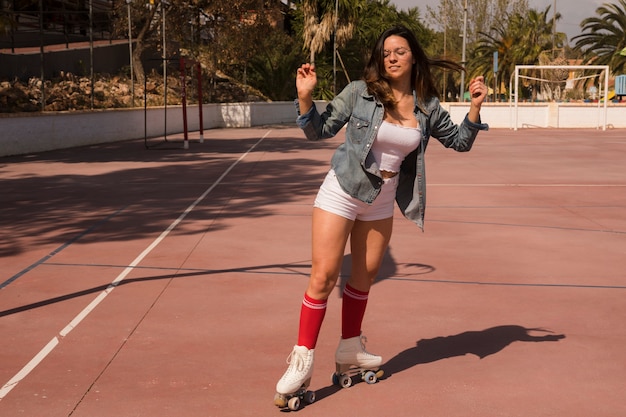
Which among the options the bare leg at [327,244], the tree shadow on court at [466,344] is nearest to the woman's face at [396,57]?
the bare leg at [327,244]

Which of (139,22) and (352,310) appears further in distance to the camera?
(139,22)

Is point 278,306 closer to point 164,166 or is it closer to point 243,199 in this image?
point 243,199

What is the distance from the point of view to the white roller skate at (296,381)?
4543 mm

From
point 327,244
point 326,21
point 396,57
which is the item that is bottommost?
point 327,244

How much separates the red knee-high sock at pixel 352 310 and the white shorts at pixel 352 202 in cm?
49

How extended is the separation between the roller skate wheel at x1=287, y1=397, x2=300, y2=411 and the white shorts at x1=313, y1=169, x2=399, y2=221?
96 centimetres

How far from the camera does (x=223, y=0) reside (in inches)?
1495

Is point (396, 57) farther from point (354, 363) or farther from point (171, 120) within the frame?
point (171, 120)

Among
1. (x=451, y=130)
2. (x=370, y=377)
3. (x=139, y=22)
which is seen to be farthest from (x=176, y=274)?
(x=139, y=22)

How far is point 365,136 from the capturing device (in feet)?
14.9

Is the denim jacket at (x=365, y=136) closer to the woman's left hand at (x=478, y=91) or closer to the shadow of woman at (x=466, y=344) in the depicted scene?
the woman's left hand at (x=478, y=91)

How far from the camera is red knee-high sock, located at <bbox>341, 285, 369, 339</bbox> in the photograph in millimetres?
4930

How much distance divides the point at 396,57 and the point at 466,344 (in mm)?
2149

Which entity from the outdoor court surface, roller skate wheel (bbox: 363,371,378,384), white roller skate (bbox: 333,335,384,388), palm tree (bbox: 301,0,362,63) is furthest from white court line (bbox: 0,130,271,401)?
palm tree (bbox: 301,0,362,63)
